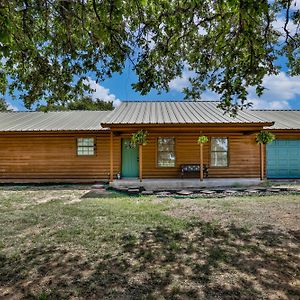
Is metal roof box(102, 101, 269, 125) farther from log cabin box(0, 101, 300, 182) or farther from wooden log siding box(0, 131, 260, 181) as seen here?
wooden log siding box(0, 131, 260, 181)

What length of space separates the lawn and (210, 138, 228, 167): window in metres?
6.04

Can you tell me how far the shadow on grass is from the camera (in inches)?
127

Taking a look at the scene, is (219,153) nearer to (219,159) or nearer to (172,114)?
(219,159)

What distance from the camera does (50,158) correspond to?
14141 mm

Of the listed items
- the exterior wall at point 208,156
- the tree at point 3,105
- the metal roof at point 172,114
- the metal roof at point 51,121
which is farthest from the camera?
the tree at point 3,105

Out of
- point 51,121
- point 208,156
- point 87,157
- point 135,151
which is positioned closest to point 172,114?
point 135,151

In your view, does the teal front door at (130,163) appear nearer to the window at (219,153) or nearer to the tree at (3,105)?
the window at (219,153)

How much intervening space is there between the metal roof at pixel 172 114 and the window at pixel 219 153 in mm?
1349

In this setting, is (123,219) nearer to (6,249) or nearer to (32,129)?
(6,249)

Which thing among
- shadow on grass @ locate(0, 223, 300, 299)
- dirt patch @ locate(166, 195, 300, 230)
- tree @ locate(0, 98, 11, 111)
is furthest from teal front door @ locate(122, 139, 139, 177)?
tree @ locate(0, 98, 11, 111)

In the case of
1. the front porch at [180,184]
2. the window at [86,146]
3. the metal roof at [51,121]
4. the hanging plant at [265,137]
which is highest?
the metal roof at [51,121]

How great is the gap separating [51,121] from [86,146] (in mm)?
2991

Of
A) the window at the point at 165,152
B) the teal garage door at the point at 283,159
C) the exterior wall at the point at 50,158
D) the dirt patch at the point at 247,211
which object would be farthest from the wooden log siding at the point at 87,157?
the dirt patch at the point at 247,211

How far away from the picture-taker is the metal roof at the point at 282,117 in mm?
14445
